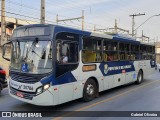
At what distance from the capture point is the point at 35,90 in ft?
24.1

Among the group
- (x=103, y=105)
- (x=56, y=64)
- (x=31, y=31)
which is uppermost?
(x=31, y=31)

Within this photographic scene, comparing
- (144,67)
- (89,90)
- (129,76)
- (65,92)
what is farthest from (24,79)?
(144,67)

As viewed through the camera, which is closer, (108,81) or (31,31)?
(31,31)

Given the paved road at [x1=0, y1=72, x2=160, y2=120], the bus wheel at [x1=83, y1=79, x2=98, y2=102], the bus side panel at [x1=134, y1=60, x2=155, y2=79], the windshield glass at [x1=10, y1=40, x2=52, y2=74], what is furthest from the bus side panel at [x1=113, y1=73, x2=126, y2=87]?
the windshield glass at [x1=10, y1=40, x2=52, y2=74]

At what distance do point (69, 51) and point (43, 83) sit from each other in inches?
62.1

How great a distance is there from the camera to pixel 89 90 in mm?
9430

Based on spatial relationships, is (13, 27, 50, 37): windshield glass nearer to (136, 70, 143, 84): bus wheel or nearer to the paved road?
the paved road

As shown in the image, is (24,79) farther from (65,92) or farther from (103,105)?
(103,105)

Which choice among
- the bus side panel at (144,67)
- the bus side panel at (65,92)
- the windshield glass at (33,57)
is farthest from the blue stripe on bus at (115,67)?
the windshield glass at (33,57)

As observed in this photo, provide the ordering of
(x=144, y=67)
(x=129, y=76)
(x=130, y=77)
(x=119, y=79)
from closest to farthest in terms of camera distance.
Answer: (x=119, y=79) < (x=129, y=76) < (x=130, y=77) < (x=144, y=67)

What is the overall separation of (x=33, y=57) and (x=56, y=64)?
77cm

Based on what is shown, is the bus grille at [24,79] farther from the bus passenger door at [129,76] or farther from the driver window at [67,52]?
the bus passenger door at [129,76]

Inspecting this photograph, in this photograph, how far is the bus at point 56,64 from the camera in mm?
7402

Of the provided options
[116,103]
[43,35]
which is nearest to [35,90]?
[43,35]
